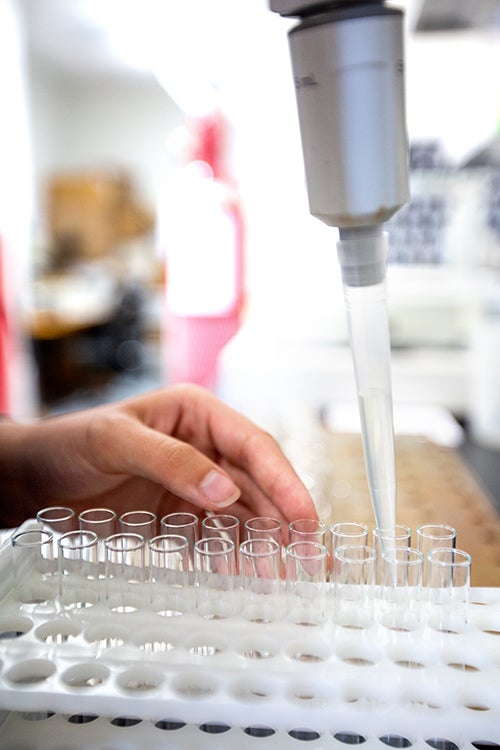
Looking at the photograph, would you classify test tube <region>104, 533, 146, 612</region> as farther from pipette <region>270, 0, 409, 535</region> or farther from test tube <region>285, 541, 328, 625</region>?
pipette <region>270, 0, 409, 535</region>

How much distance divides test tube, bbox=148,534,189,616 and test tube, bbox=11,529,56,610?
0.08 meters

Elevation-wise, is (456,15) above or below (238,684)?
above

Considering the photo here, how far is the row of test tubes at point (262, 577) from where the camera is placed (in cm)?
57

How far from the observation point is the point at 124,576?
1.95 feet

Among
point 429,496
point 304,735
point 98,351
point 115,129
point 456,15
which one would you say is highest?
point 115,129

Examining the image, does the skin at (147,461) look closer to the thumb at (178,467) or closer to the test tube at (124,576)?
the thumb at (178,467)

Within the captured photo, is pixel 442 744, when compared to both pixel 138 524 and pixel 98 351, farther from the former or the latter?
pixel 98 351

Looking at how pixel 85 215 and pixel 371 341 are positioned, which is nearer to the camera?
pixel 371 341

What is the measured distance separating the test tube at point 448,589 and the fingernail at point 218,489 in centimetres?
20

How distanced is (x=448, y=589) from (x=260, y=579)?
0.49ft

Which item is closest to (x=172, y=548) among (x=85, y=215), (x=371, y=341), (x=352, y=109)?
(x=371, y=341)

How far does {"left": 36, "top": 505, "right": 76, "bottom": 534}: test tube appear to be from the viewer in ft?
2.17

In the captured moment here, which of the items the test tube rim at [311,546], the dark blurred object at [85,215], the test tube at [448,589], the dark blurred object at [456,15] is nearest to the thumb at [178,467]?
the test tube rim at [311,546]

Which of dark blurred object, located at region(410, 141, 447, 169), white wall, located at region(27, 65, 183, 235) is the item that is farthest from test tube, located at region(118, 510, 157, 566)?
white wall, located at region(27, 65, 183, 235)
